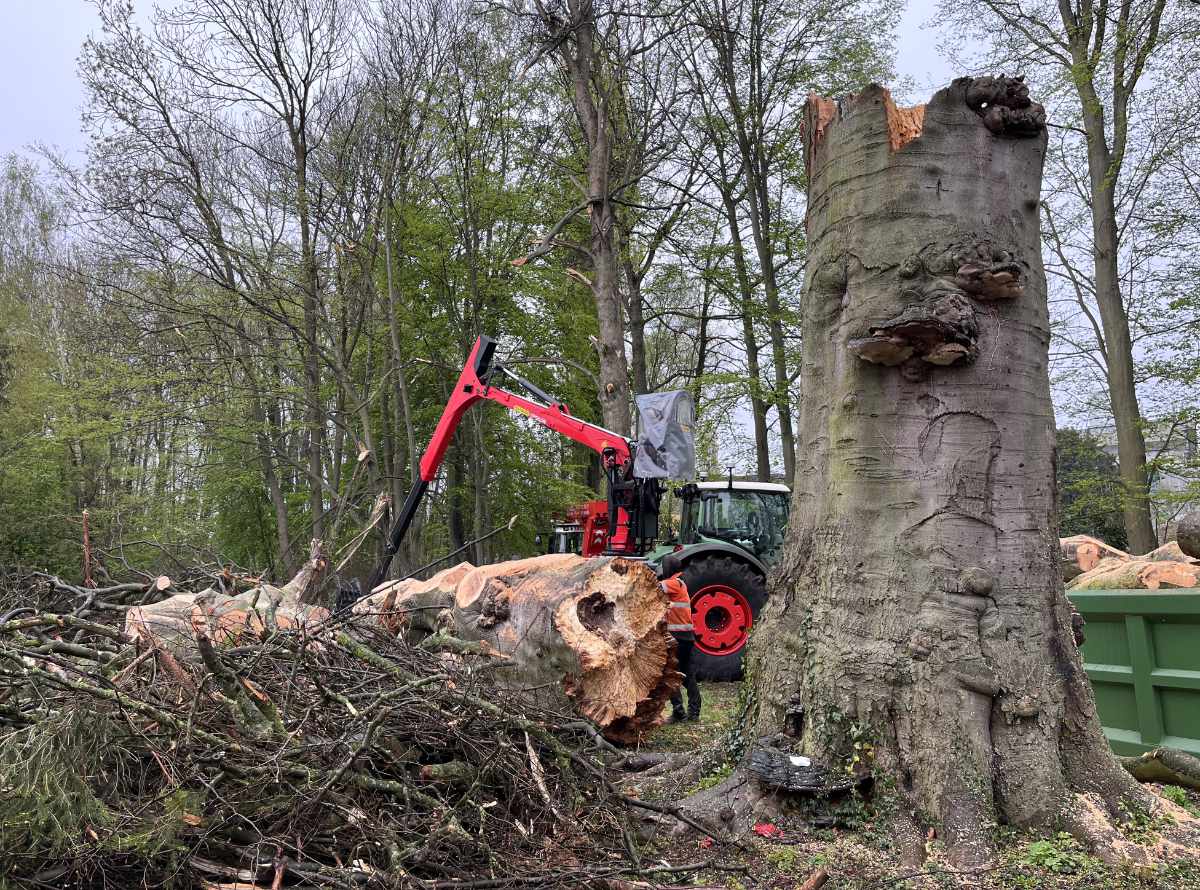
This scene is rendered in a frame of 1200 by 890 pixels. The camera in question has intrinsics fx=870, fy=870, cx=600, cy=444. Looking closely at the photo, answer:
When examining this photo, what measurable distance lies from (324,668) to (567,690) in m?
2.35

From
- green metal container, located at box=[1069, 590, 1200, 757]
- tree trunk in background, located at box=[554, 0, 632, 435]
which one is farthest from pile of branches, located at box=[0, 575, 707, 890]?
tree trunk in background, located at box=[554, 0, 632, 435]

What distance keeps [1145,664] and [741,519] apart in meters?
6.52

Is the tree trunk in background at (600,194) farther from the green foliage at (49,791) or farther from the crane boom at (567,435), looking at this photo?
the green foliage at (49,791)

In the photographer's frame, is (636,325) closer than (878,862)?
No

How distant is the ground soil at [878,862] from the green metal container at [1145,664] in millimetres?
1313

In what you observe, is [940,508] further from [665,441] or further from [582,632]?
[665,441]

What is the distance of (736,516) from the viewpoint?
35.4 ft

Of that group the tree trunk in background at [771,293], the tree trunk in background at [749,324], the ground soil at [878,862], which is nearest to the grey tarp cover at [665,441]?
the ground soil at [878,862]

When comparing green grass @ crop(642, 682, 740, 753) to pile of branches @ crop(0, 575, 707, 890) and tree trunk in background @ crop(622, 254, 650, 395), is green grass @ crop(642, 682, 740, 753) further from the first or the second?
tree trunk in background @ crop(622, 254, 650, 395)

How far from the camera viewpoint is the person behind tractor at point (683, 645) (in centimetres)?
703

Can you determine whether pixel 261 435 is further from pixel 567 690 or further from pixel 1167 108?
pixel 1167 108

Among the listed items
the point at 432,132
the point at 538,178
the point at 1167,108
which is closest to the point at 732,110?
the point at 538,178

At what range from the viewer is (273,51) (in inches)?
610

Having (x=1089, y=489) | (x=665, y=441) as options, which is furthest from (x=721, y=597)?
(x=1089, y=489)
